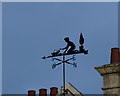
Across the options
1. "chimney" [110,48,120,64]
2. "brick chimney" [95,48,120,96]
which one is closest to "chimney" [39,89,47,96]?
"chimney" [110,48,120,64]

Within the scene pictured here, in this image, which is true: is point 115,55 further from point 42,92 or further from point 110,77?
point 42,92

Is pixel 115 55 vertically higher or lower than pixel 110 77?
higher

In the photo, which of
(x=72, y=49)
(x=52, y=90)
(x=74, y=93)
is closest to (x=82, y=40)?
(x=72, y=49)

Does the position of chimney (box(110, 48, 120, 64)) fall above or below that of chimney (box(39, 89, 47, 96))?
above

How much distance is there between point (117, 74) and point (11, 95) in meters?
10.2

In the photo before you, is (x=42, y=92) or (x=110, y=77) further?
(x=42, y=92)

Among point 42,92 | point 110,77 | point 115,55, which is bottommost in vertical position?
point 42,92

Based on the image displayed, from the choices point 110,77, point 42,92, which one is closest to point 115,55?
point 110,77

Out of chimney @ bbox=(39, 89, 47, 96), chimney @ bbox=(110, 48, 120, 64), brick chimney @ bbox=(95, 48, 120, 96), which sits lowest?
chimney @ bbox=(39, 89, 47, 96)

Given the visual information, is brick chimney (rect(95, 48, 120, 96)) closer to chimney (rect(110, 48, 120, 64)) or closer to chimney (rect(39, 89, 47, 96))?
chimney (rect(110, 48, 120, 64))

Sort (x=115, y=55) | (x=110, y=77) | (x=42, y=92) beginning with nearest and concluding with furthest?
(x=110, y=77)
(x=115, y=55)
(x=42, y=92)

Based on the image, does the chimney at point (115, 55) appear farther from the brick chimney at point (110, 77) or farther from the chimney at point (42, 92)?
the chimney at point (42, 92)

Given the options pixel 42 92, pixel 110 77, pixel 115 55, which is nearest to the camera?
pixel 110 77

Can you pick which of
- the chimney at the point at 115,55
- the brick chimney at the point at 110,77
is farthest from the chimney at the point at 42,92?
the brick chimney at the point at 110,77
